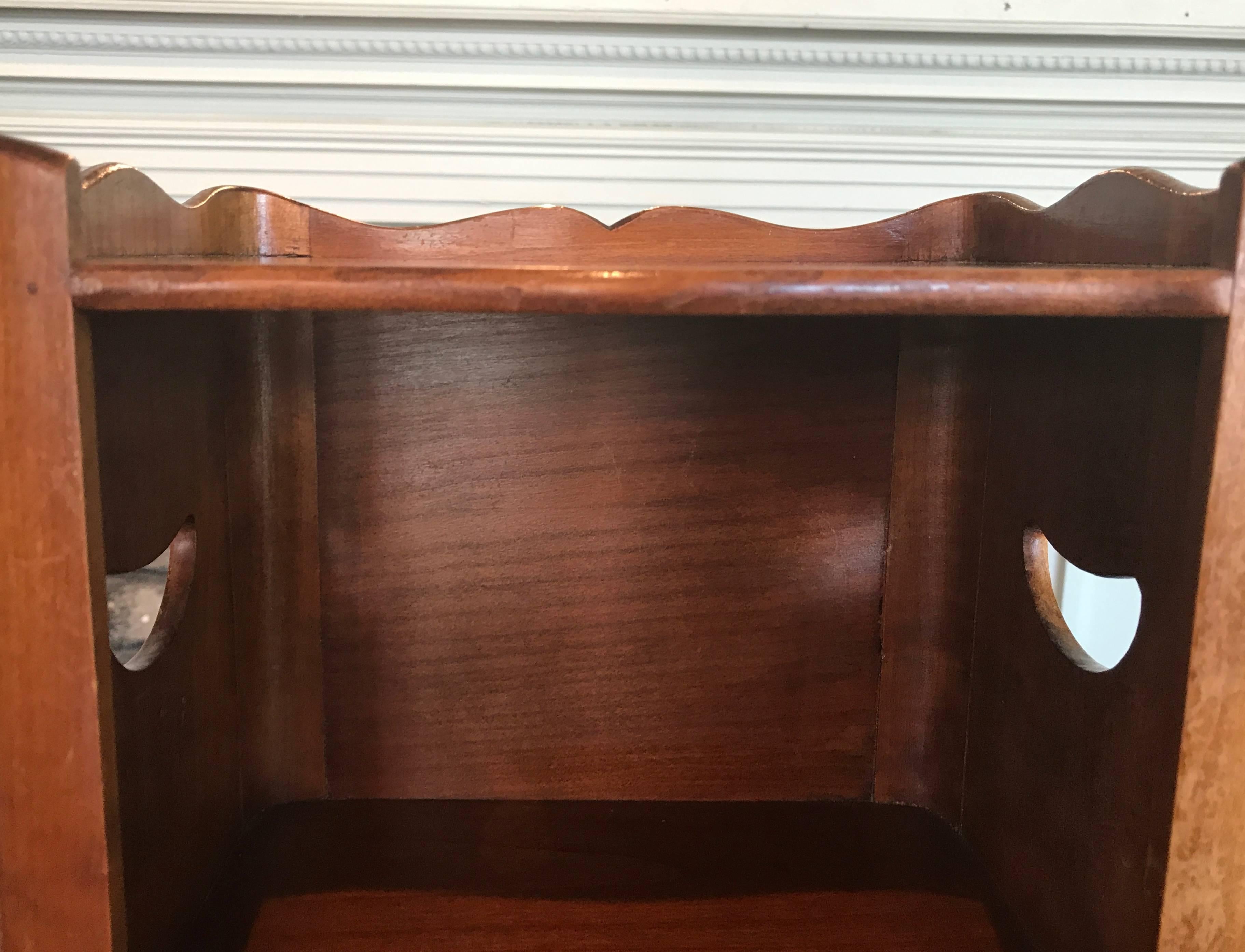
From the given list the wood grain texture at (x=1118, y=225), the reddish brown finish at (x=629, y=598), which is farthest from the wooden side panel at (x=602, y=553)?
the wood grain texture at (x=1118, y=225)

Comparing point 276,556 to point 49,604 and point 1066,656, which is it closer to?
point 49,604

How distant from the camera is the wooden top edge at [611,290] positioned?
1.35ft

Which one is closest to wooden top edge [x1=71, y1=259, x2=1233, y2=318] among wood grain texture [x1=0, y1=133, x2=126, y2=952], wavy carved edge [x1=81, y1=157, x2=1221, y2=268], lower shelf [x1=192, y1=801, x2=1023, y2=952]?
wood grain texture [x1=0, y1=133, x2=126, y2=952]

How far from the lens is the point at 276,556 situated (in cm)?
76

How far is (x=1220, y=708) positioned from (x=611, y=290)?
0.35m

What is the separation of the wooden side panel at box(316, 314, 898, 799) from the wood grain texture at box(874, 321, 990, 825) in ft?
0.05

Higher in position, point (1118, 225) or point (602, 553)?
point (1118, 225)

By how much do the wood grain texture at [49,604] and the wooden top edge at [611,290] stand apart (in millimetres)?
24

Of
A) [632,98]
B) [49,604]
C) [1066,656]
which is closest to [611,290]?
[49,604]

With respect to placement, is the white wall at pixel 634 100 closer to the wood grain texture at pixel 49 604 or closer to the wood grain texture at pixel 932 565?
the wood grain texture at pixel 932 565

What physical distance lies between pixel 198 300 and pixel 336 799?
519 millimetres

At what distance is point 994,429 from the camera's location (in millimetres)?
733

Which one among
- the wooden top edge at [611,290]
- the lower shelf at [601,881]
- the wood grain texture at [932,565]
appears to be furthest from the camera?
the wood grain texture at [932,565]

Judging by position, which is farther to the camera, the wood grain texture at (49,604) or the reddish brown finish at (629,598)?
the reddish brown finish at (629,598)
